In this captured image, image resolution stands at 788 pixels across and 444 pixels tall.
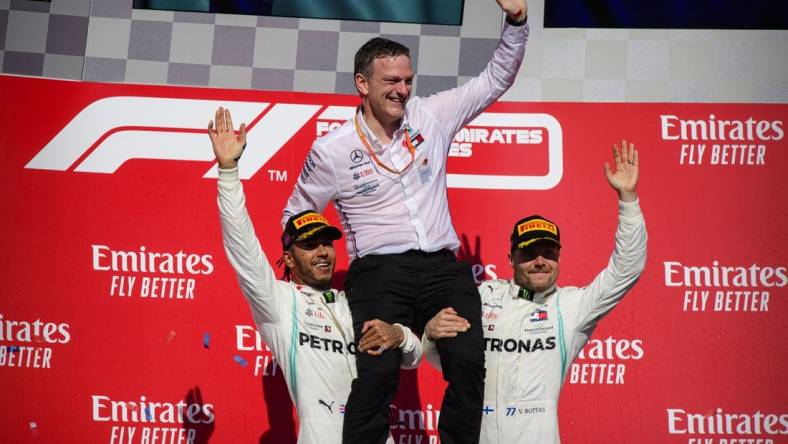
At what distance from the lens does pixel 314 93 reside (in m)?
4.58

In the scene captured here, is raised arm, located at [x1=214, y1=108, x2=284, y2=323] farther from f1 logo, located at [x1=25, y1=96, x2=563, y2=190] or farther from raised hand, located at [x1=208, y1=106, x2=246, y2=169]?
f1 logo, located at [x1=25, y1=96, x2=563, y2=190]

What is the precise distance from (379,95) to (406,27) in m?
1.25

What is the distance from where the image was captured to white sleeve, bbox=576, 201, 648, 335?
10.8ft

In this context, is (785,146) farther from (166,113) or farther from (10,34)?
(10,34)

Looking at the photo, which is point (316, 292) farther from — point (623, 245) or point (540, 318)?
point (623, 245)

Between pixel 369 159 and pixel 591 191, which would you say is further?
pixel 591 191

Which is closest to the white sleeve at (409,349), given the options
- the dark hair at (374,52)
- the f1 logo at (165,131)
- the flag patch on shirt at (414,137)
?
the flag patch on shirt at (414,137)

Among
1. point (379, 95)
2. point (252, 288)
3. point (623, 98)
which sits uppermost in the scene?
point (623, 98)

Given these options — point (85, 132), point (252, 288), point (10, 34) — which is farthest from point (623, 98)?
point (10, 34)

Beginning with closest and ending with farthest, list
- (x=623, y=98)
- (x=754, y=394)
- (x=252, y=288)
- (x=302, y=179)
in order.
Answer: (x=252, y=288) < (x=302, y=179) < (x=754, y=394) < (x=623, y=98)

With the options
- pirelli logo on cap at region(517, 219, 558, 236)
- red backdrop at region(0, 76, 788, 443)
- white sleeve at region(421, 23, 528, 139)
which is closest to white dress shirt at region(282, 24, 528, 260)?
white sleeve at region(421, 23, 528, 139)

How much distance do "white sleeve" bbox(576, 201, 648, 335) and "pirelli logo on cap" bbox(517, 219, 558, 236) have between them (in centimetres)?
25

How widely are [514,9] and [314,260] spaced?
1154 millimetres

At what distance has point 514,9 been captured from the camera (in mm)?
3416
